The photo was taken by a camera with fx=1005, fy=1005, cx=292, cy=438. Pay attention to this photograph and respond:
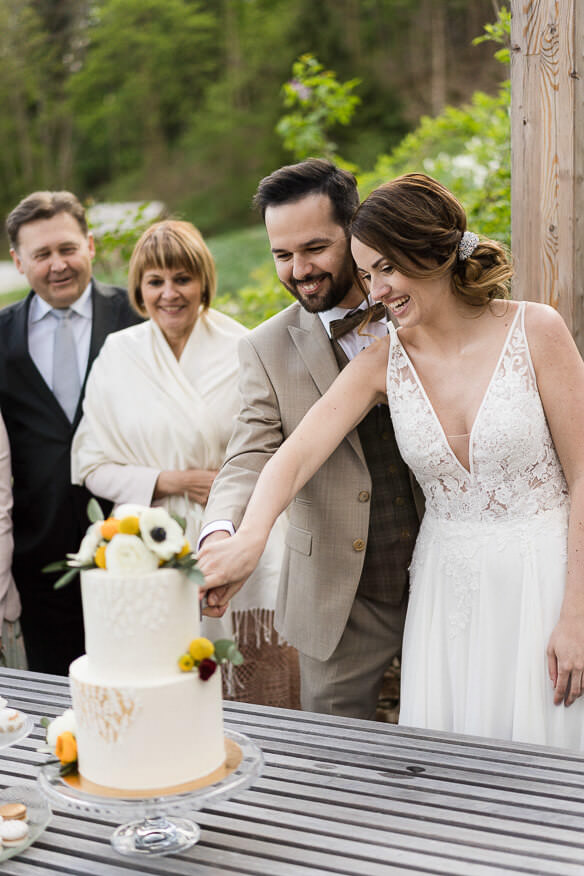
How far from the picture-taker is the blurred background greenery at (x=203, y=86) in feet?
55.8

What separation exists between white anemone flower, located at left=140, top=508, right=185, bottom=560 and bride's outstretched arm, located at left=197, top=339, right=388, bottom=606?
53 centimetres

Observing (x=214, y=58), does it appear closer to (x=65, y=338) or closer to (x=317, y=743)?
(x=65, y=338)

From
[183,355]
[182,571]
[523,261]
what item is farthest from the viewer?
[183,355]

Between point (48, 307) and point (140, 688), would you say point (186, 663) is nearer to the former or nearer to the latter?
point (140, 688)

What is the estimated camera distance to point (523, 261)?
115 inches

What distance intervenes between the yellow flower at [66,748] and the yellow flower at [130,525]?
37 cm

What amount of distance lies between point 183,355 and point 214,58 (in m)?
18.7

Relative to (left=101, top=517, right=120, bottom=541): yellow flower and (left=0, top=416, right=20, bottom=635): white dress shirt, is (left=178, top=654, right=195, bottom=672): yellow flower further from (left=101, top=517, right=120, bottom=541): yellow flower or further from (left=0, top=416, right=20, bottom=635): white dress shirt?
(left=0, top=416, right=20, bottom=635): white dress shirt

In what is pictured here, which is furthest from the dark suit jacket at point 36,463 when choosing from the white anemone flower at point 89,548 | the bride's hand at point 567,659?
the white anemone flower at point 89,548

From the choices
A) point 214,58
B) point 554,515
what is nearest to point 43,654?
point 554,515

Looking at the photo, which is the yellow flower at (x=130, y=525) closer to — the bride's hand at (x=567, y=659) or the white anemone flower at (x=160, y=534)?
the white anemone flower at (x=160, y=534)

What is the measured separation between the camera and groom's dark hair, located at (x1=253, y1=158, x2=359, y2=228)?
256 cm

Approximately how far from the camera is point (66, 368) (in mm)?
3623

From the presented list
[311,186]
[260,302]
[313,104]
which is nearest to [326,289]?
[311,186]
